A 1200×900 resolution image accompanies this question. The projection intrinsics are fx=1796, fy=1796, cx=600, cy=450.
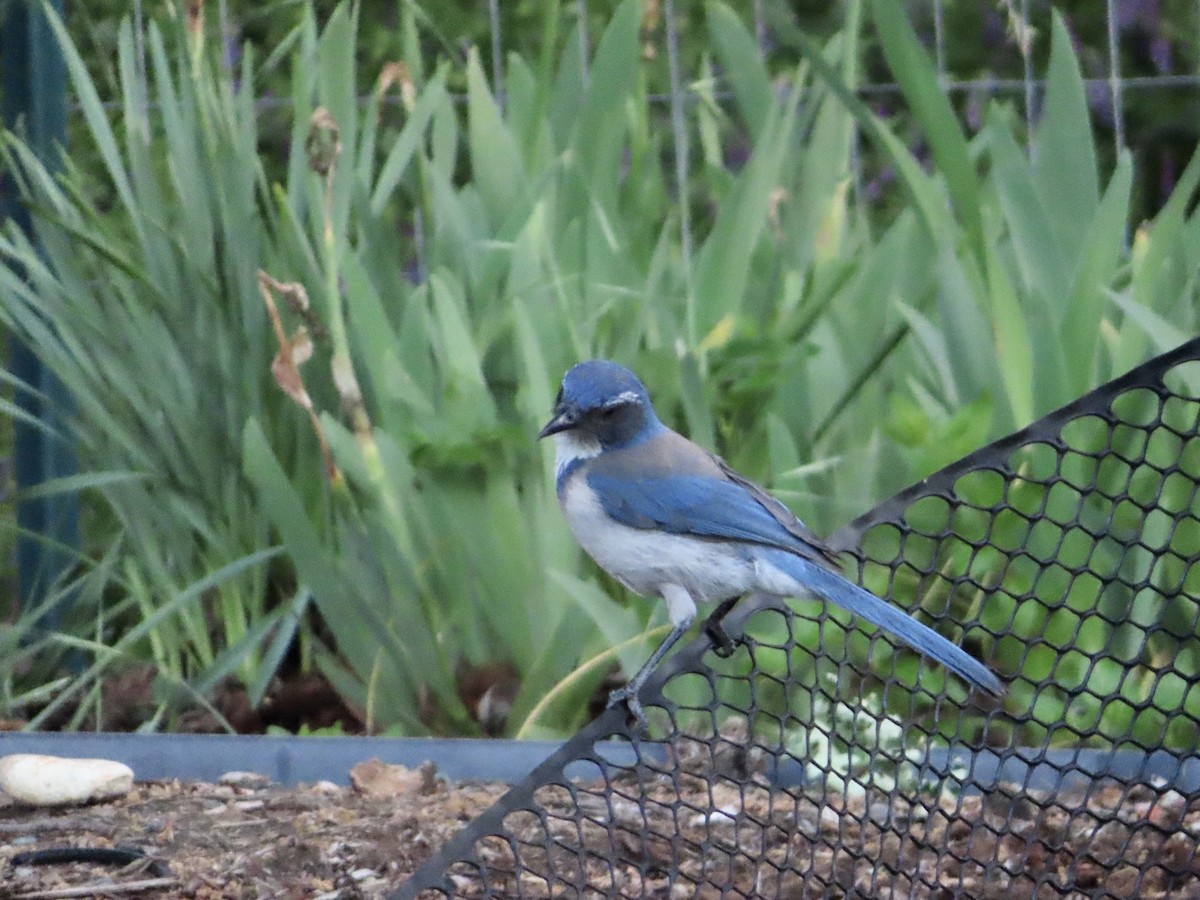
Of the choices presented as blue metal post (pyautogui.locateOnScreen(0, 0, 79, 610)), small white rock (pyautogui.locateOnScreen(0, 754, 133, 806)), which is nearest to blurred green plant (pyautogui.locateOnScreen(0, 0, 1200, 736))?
blue metal post (pyautogui.locateOnScreen(0, 0, 79, 610))

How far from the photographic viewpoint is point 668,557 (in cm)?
223

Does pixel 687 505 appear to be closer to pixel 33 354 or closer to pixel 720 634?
pixel 720 634

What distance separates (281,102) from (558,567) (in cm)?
168

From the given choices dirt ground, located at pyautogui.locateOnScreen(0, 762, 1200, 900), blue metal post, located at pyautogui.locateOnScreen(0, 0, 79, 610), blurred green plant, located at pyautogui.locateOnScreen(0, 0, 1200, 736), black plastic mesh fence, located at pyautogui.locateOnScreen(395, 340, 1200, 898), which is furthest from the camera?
blue metal post, located at pyautogui.locateOnScreen(0, 0, 79, 610)

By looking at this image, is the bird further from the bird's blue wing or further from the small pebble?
the small pebble

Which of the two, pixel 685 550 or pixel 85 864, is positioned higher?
pixel 685 550

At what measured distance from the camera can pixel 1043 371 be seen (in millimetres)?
2822

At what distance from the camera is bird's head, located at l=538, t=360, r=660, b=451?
7.49ft

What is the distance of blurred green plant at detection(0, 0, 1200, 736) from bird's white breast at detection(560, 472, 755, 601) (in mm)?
400

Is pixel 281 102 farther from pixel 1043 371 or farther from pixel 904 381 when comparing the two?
pixel 1043 371

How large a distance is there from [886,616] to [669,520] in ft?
1.19

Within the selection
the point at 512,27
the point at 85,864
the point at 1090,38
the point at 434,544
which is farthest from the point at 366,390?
the point at 1090,38

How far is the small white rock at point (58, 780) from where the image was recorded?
2193mm

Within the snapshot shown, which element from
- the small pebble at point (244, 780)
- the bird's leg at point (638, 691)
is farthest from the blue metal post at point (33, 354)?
the bird's leg at point (638, 691)
